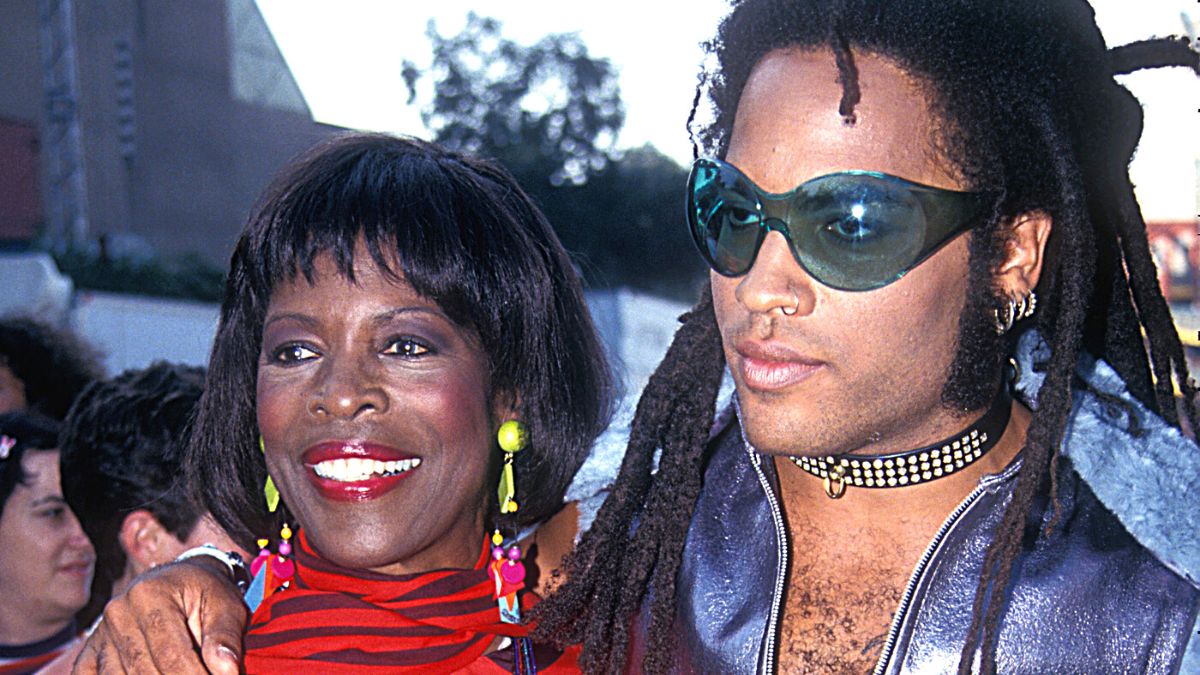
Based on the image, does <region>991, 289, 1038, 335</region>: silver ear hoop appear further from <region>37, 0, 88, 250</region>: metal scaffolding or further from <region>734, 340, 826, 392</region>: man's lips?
<region>37, 0, 88, 250</region>: metal scaffolding

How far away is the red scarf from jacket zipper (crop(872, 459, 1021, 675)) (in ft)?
2.20

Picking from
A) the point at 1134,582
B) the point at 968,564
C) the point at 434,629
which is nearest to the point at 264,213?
the point at 434,629

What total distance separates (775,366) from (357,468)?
846 millimetres

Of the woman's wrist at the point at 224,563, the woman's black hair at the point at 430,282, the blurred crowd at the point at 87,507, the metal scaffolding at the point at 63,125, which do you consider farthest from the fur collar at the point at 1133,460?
the metal scaffolding at the point at 63,125

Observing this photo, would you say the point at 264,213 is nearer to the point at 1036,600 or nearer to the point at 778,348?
the point at 778,348

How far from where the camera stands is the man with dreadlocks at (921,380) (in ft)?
6.41

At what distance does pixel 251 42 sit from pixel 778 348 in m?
13.0

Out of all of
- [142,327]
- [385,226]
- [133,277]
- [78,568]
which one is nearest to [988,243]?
[385,226]

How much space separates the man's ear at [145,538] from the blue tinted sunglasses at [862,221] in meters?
2.04

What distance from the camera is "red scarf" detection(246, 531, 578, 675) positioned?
2.22m

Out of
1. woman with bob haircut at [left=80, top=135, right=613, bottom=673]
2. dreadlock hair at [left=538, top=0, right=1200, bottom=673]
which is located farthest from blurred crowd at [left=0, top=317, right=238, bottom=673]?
dreadlock hair at [left=538, top=0, right=1200, bottom=673]

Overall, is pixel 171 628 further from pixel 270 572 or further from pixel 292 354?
pixel 292 354

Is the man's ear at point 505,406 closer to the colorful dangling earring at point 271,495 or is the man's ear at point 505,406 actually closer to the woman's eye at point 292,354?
the woman's eye at point 292,354

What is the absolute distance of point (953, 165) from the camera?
199 centimetres
